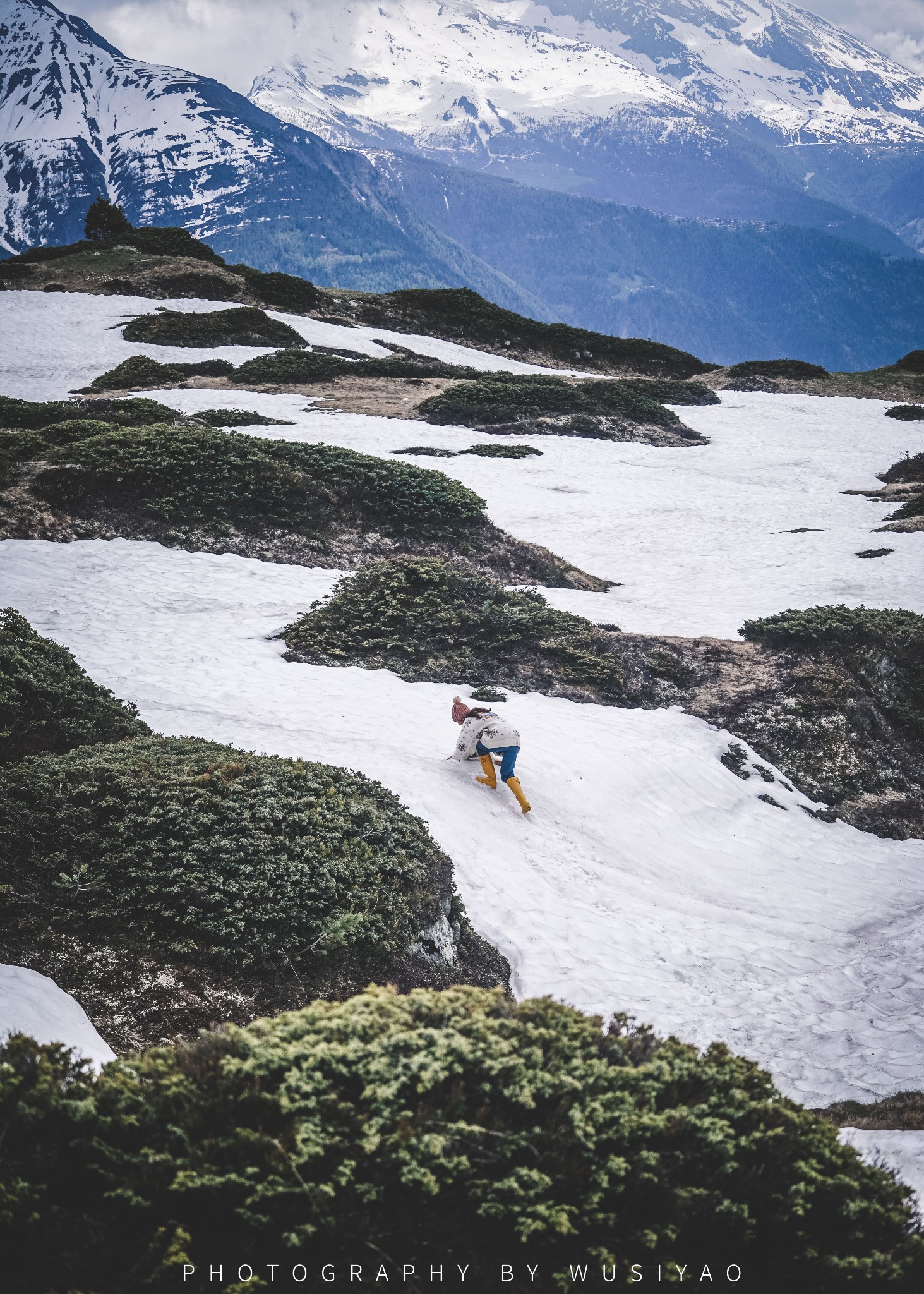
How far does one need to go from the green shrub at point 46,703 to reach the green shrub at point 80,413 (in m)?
17.2

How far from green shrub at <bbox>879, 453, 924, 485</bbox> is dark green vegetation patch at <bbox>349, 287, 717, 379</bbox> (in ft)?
70.1

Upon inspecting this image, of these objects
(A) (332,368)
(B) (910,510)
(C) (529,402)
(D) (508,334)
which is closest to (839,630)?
(B) (910,510)

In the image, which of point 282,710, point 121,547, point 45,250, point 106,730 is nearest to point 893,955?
point 282,710

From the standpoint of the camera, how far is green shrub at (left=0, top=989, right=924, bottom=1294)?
3.44 meters

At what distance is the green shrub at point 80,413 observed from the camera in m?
26.0

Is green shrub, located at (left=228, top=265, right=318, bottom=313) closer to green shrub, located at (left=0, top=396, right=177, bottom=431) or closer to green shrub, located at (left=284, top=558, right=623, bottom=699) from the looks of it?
green shrub, located at (left=0, top=396, right=177, bottom=431)

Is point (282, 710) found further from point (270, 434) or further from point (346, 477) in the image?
point (270, 434)

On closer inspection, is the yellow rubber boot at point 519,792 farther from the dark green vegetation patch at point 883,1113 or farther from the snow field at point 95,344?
the snow field at point 95,344

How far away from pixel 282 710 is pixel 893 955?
922 cm

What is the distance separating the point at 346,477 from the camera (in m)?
22.3

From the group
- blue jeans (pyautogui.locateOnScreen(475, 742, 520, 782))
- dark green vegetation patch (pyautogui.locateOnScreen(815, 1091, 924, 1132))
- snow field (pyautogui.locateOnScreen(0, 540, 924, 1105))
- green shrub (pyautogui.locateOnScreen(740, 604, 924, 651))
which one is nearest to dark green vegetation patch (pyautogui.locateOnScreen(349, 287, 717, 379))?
green shrub (pyautogui.locateOnScreen(740, 604, 924, 651))

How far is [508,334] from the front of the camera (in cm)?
5231

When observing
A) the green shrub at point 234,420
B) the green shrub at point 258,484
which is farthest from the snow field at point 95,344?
the green shrub at point 258,484

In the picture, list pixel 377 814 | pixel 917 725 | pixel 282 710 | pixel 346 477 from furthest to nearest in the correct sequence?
1. pixel 346 477
2. pixel 917 725
3. pixel 282 710
4. pixel 377 814
